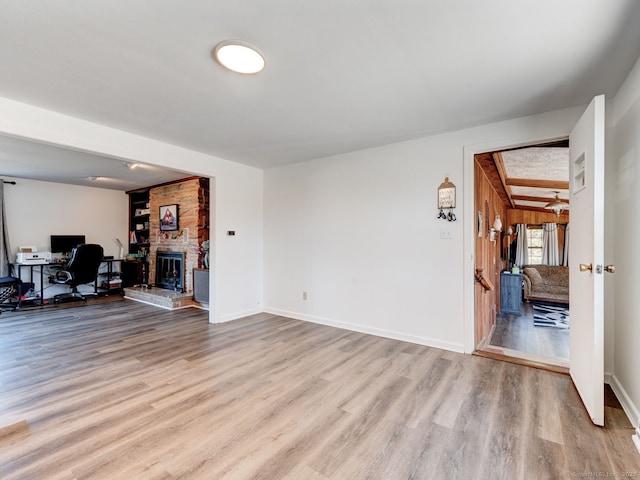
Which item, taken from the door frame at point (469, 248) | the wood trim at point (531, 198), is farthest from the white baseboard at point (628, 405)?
the wood trim at point (531, 198)

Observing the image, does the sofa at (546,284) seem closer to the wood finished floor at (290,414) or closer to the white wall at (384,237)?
the white wall at (384,237)

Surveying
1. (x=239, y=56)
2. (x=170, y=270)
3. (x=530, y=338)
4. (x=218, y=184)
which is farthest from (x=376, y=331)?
(x=170, y=270)

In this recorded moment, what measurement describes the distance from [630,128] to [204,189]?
5433mm

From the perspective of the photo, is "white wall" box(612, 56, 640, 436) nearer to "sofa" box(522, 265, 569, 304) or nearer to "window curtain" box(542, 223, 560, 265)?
"sofa" box(522, 265, 569, 304)

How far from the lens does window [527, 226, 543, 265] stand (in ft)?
25.0

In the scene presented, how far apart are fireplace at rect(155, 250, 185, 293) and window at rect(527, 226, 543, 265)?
8268mm

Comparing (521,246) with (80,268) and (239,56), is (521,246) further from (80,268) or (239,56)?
(80,268)

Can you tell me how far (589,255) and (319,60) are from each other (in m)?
2.17

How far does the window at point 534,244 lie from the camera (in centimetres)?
761

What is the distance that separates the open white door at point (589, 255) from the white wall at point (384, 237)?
0.72m

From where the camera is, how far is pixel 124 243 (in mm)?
7199

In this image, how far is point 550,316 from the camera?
205 inches

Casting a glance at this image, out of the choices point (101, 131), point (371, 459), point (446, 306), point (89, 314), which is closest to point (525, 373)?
point (446, 306)

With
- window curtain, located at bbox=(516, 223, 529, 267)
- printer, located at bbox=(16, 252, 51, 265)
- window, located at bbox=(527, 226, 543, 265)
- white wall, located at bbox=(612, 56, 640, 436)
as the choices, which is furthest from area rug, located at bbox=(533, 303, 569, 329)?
printer, located at bbox=(16, 252, 51, 265)
